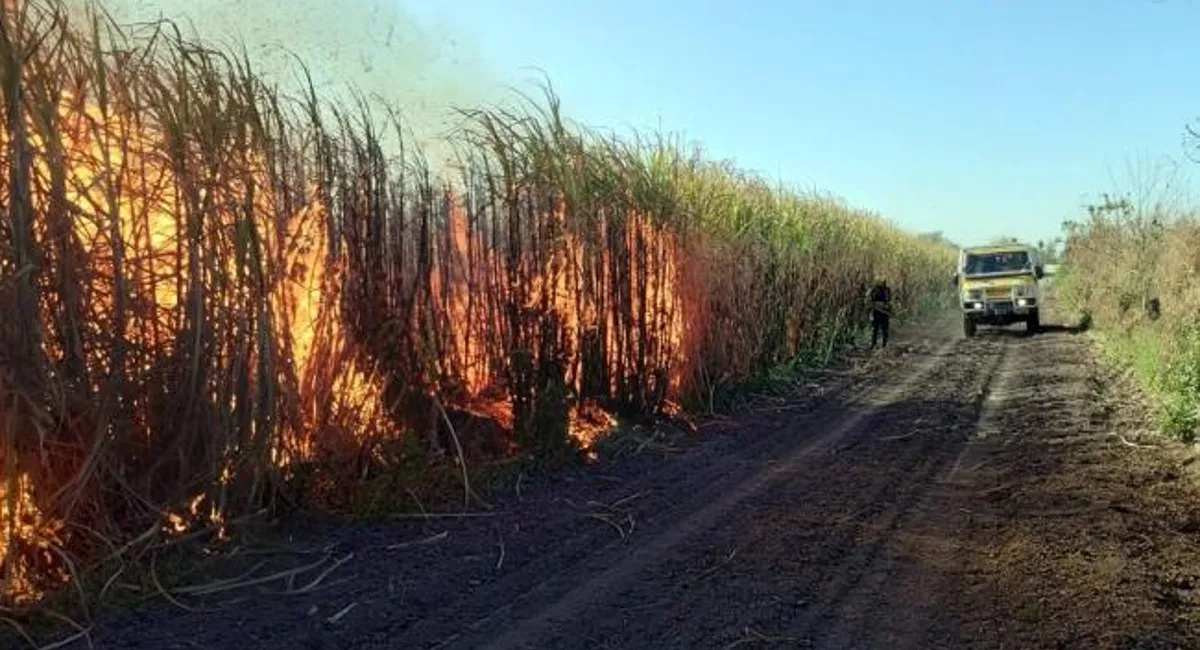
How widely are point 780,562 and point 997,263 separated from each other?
79.2ft

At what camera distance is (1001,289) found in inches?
1070

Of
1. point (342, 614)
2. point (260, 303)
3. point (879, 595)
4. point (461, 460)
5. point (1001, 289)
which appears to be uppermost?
point (1001, 289)

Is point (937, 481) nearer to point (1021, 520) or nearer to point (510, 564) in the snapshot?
point (1021, 520)

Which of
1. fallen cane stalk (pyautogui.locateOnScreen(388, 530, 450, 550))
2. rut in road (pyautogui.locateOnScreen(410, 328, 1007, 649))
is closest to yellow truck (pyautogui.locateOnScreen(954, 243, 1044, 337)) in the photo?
rut in road (pyautogui.locateOnScreen(410, 328, 1007, 649))

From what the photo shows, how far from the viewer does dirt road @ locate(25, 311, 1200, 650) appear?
4812 mm

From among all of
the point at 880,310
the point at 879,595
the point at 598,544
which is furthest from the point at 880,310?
the point at 879,595

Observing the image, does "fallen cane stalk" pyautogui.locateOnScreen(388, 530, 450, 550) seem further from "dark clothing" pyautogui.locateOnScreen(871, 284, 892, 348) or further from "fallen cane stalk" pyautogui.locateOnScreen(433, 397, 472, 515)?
"dark clothing" pyautogui.locateOnScreen(871, 284, 892, 348)

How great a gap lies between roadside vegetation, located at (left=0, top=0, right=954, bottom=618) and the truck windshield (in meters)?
19.1

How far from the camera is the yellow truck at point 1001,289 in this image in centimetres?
2714

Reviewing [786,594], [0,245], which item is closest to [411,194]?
[0,245]

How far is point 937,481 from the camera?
8.51m

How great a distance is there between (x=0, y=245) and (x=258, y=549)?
215 centimetres

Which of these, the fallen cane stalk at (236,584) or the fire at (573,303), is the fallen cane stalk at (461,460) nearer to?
the fire at (573,303)

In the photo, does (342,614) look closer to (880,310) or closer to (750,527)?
(750,527)
